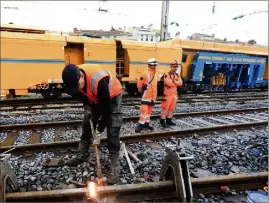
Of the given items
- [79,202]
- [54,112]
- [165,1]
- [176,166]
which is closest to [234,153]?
[176,166]

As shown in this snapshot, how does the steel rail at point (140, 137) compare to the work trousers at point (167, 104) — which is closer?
the steel rail at point (140, 137)

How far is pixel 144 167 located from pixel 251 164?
74.1 inches

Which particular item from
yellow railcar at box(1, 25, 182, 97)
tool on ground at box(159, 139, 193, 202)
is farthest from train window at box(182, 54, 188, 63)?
tool on ground at box(159, 139, 193, 202)

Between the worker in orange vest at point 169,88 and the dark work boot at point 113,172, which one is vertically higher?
the worker in orange vest at point 169,88

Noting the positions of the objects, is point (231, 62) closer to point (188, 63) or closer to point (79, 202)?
point (188, 63)

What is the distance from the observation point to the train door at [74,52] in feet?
36.9

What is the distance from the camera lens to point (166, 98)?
662cm

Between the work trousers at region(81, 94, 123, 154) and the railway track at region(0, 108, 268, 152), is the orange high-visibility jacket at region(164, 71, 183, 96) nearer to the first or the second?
the railway track at region(0, 108, 268, 152)

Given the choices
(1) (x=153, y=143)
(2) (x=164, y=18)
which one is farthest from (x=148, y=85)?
(2) (x=164, y=18)

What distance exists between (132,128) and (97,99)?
10.6 feet

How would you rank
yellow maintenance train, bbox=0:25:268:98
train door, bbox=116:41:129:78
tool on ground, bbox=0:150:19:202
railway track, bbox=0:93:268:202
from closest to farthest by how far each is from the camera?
tool on ground, bbox=0:150:19:202, railway track, bbox=0:93:268:202, yellow maintenance train, bbox=0:25:268:98, train door, bbox=116:41:129:78

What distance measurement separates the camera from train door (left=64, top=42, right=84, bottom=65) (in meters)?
11.2

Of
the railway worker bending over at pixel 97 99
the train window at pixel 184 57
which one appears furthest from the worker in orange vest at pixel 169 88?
the train window at pixel 184 57

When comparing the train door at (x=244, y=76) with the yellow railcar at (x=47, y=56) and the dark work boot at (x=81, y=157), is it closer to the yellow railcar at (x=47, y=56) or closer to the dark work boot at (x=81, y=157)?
the yellow railcar at (x=47, y=56)
